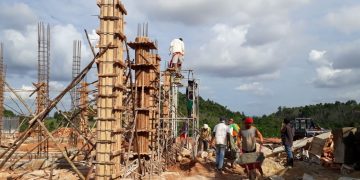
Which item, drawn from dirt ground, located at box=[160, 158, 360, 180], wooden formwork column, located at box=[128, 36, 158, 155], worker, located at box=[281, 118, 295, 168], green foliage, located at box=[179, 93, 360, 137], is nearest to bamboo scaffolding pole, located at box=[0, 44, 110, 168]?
wooden formwork column, located at box=[128, 36, 158, 155]

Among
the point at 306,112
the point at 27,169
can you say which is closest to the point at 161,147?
the point at 27,169

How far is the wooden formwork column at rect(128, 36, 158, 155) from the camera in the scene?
1358 cm

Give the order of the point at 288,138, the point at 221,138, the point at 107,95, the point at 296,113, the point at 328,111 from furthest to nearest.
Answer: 1. the point at 296,113
2. the point at 328,111
3. the point at 288,138
4. the point at 221,138
5. the point at 107,95

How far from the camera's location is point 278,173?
43.0ft

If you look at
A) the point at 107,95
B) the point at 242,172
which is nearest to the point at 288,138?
the point at 242,172

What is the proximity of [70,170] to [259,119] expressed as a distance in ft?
131

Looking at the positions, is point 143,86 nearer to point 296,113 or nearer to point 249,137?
point 249,137

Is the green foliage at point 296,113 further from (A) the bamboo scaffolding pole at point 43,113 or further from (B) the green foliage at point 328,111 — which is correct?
(A) the bamboo scaffolding pole at point 43,113

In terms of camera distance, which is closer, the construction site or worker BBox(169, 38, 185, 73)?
the construction site

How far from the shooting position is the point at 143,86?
45.0 ft

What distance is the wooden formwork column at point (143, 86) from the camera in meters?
13.6

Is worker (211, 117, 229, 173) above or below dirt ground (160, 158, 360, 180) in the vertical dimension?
above

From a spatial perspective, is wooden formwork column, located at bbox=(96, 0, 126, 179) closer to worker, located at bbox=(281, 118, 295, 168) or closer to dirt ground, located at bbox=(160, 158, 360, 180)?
dirt ground, located at bbox=(160, 158, 360, 180)

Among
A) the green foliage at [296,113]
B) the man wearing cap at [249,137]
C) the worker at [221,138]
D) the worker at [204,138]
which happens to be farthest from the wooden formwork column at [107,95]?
the green foliage at [296,113]
